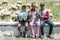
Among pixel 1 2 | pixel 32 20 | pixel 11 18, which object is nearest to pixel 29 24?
pixel 32 20

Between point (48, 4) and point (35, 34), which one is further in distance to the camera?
point (48, 4)

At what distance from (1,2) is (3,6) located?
22 cm

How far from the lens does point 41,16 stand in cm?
1311

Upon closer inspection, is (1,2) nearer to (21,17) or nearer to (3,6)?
(3,6)

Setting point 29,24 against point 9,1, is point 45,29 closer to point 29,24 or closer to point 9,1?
point 29,24

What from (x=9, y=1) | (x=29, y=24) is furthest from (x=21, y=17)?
(x=9, y=1)

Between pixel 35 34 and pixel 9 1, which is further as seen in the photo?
pixel 9 1

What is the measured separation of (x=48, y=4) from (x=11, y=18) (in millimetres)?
2027

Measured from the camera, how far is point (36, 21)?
1323 cm

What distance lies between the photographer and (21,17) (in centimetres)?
1319

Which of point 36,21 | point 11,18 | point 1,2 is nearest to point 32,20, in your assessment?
point 36,21

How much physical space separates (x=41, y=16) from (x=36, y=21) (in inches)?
11.0

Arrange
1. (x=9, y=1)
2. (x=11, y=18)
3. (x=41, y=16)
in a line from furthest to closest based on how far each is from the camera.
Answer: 1. (x=9, y=1)
2. (x=11, y=18)
3. (x=41, y=16)

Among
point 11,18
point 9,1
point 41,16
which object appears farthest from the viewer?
point 9,1
